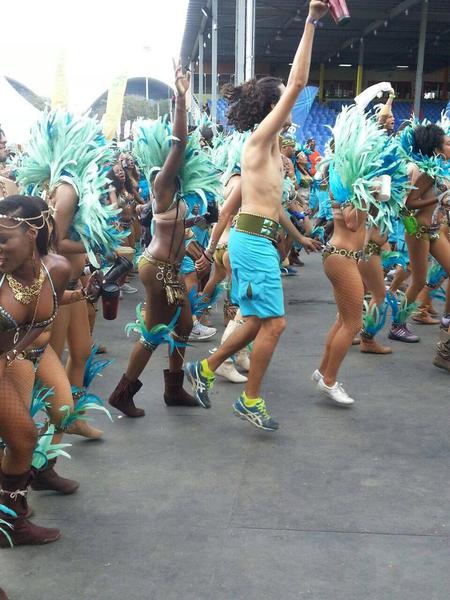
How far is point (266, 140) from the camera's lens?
4.05m

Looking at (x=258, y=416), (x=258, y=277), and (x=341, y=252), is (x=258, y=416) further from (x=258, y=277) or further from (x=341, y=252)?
(x=341, y=252)

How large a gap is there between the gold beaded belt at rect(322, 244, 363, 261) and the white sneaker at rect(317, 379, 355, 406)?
0.86 m

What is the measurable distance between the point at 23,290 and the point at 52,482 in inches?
47.2

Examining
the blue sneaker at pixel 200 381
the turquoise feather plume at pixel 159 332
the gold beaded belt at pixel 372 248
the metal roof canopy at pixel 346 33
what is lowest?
the blue sneaker at pixel 200 381

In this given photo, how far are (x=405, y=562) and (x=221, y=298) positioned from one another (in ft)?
20.4

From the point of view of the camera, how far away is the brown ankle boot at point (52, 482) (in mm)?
3537

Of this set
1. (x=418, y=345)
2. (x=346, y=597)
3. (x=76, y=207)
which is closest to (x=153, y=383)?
(x=76, y=207)

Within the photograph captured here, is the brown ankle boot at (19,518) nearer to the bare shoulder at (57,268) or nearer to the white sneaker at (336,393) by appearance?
the bare shoulder at (57,268)

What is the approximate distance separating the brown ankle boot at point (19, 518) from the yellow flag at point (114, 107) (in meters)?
6.12

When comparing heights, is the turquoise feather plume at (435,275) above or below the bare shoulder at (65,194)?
below

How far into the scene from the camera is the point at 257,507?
3.40 metres

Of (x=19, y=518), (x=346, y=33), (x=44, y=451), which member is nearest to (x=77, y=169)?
(x=44, y=451)

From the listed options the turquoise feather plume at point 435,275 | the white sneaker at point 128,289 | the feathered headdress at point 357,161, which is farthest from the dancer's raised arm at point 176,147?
the white sneaker at point 128,289

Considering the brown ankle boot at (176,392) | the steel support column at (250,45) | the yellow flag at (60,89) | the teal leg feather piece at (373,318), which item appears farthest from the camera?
the steel support column at (250,45)
